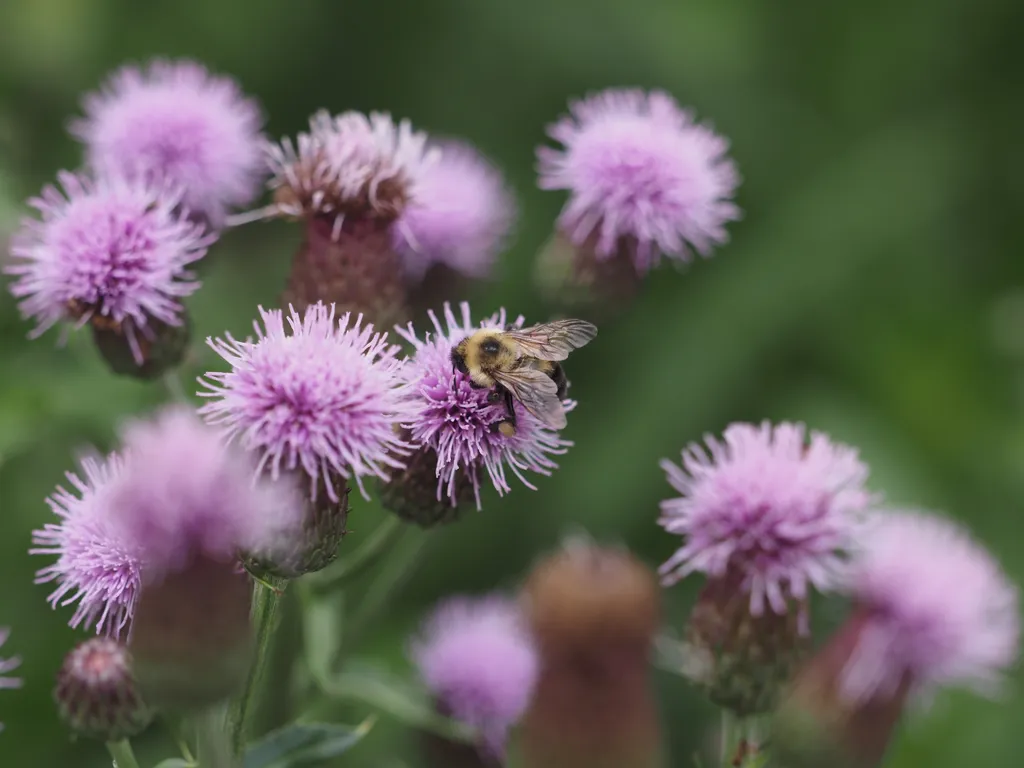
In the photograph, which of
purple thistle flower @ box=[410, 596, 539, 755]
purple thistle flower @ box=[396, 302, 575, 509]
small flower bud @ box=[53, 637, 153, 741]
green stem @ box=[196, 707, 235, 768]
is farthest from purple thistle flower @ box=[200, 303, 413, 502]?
purple thistle flower @ box=[410, 596, 539, 755]

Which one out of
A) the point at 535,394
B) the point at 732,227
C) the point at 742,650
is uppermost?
the point at 732,227

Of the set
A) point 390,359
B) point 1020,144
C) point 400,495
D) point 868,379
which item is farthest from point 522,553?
point 1020,144

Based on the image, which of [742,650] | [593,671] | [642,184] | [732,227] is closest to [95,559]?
[593,671]

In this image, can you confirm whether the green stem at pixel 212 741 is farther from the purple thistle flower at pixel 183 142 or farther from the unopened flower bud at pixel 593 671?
the purple thistle flower at pixel 183 142

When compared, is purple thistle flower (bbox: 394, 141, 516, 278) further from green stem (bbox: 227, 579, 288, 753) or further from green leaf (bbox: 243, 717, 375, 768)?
green leaf (bbox: 243, 717, 375, 768)

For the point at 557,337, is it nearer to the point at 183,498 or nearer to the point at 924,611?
the point at 924,611

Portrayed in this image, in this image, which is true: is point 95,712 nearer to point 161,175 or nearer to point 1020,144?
point 161,175

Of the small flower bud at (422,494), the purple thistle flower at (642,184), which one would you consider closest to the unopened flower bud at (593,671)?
the small flower bud at (422,494)
